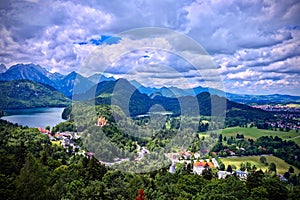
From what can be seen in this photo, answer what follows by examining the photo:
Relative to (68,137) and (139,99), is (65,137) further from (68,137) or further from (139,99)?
(139,99)

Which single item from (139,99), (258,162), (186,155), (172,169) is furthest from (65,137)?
(258,162)

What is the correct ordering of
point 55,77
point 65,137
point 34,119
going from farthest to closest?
A: point 55,77
point 34,119
point 65,137

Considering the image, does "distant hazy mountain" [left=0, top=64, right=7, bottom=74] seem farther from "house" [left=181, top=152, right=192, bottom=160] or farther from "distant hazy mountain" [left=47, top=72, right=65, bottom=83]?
"house" [left=181, top=152, right=192, bottom=160]

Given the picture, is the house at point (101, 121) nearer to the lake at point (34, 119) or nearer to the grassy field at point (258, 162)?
the grassy field at point (258, 162)

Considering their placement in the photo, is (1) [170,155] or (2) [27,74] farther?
(2) [27,74]

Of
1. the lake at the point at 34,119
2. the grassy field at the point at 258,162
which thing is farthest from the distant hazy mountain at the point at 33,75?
the grassy field at the point at 258,162

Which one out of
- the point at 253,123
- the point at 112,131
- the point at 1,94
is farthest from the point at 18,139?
the point at 1,94

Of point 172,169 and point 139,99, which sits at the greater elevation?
point 139,99
